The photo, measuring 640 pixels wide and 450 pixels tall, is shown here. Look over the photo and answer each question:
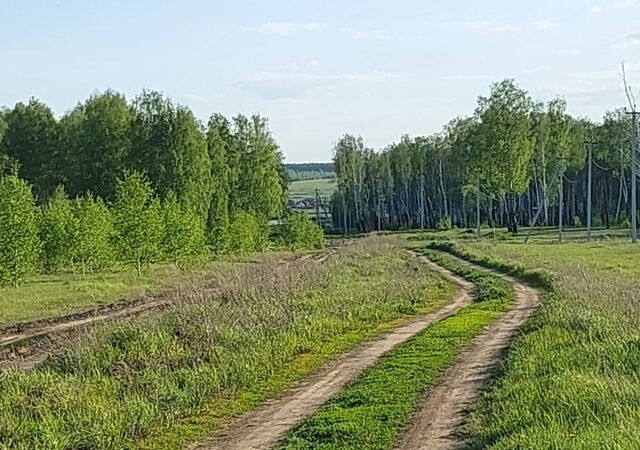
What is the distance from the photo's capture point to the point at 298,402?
14.7 m

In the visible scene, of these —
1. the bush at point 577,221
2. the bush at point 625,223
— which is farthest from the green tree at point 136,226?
the bush at point 577,221

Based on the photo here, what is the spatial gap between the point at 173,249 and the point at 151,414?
41.9m

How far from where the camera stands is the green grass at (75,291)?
3381 centimetres

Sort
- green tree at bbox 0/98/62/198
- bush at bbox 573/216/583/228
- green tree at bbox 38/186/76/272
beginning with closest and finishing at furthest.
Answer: green tree at bbox 38/186/76/272, green tree at bbox 0/98/62/198, bush at bbox 573/216/583/228

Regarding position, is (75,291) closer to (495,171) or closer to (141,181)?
(141,181)

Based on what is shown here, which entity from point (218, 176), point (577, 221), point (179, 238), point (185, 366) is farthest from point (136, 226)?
point (577, 221)

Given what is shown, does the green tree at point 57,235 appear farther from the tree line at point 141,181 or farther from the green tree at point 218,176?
the green tree at point 218,176

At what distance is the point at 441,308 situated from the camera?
28656 millimetres

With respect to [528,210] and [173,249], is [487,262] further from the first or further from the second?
[528,210]

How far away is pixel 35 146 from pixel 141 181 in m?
27.1

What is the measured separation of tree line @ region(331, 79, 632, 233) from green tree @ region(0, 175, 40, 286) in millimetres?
53644

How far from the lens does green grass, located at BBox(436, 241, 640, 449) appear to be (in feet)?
32.6

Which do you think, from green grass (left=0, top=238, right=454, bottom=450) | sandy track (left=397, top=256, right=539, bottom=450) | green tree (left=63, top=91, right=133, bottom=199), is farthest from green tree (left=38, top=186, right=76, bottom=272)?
sandy track (left=397, top=256, right=539, bottom=450)

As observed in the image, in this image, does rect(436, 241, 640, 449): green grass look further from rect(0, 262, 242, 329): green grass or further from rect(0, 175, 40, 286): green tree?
rect(0, 175, 40, 286): green tree
